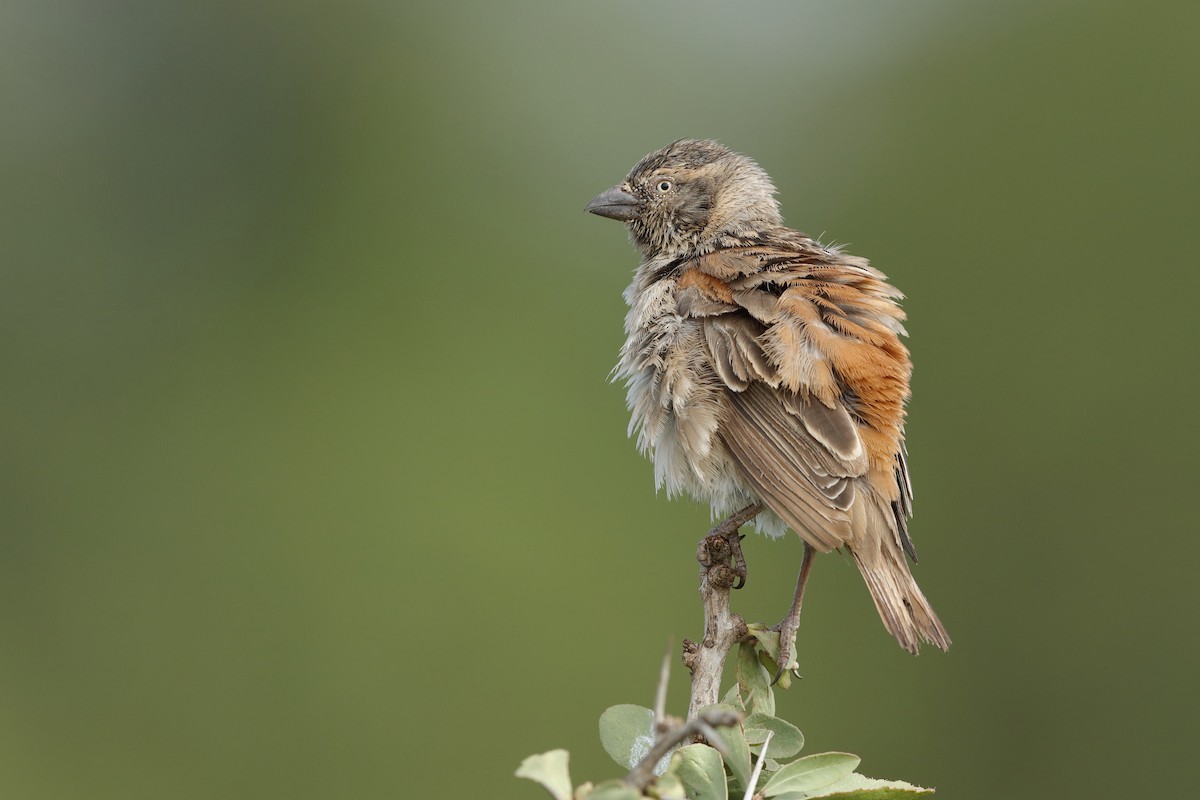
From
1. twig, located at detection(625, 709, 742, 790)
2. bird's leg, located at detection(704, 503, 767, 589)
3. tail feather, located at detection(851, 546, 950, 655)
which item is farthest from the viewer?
bird's leg, located at detection(704, 503, 767, 589)

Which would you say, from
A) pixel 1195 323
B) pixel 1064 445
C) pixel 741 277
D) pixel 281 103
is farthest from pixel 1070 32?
pixel 281 103

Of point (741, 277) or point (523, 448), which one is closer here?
point (741, 277)

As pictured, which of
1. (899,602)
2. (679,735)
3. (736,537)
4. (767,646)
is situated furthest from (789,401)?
(679,735)

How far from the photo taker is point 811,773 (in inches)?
99.5

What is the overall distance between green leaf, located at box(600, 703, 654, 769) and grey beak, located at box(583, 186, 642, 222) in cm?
375

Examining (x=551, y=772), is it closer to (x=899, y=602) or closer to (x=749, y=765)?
(x=749, y=765)

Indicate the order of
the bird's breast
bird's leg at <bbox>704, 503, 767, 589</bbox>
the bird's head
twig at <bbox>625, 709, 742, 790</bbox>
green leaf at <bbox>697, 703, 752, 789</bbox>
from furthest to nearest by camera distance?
the bird's head
the bird's breast
bird's leg at <bbox>704, 503, 767, 589</bbox>
green leaf at <bbox>697, 703, 752, 789</bbox>
twig at <bbox>625, 709, 742, 790</bbox>

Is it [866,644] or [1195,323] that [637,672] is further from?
[1195,323]

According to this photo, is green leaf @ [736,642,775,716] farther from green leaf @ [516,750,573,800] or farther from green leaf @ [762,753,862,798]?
green leaf @ [516,750,573,800]

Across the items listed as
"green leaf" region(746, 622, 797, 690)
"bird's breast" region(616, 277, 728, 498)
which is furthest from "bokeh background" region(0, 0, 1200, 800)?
"green leaf" region(746, 622, 797, 690)

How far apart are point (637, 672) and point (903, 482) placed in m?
4.94

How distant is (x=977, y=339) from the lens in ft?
33.9

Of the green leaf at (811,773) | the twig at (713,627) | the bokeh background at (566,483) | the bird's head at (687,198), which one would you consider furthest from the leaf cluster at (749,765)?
the bokeh background at (566,483)

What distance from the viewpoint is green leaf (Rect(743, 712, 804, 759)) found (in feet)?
9.14
